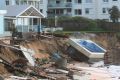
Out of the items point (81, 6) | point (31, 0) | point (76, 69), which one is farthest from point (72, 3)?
point (76, 69)

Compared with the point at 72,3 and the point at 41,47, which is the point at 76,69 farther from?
the point at 72,3

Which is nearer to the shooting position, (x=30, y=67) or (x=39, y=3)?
(x=30, y=67)

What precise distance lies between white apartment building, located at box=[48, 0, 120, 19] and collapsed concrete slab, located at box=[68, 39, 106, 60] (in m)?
37.2

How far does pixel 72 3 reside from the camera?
3575 inches

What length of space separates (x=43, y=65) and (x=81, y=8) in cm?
5140

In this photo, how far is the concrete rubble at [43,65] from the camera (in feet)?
110

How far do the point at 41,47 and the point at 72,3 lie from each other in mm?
42983

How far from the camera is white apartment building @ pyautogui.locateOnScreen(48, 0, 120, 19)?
88000mm

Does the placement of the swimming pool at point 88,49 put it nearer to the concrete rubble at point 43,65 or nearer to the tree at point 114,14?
the concrete rubble at point 43,65

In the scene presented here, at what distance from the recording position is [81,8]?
90.1m

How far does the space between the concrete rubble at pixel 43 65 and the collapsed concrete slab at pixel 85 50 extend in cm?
70

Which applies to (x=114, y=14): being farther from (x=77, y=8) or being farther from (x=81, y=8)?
(x=77, y=8)

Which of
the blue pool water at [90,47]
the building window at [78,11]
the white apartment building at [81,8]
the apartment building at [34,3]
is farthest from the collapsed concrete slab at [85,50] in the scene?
the building window at [78,11]

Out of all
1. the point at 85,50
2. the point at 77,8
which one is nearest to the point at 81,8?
the point at 77,8
